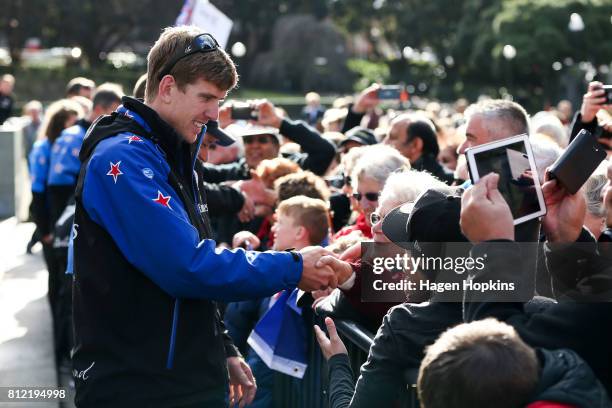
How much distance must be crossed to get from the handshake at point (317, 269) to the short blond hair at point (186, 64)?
647 millimetres

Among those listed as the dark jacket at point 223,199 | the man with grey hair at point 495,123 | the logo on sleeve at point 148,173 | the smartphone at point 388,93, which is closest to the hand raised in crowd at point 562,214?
the logo on sleeve at point 148,173

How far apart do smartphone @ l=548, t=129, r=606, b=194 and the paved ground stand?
453cm

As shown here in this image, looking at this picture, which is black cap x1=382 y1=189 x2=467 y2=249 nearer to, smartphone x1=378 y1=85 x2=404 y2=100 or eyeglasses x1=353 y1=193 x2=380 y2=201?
eyeglasses x1=353 y1=193 x2=380 y2=201

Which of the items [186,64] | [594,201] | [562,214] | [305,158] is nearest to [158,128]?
[186,64]

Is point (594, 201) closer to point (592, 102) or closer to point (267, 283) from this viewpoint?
point (592, 102)

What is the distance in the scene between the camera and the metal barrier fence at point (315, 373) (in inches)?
153

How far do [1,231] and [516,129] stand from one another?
37.4 feet

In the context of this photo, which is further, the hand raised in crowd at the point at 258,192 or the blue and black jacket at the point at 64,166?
the blue and black jacket at the point at 64,166

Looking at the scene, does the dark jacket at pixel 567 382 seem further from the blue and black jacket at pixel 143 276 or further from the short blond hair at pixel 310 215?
the short blond hair at pixel 310 215

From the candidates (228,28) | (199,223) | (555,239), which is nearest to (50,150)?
(228,28)

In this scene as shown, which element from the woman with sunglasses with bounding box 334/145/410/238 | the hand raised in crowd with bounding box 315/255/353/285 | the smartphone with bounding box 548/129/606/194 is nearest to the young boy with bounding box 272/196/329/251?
the woman with sunglasses with bounding box 334/145/410/238

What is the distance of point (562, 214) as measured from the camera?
314 centimetres

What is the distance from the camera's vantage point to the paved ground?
7523 mm

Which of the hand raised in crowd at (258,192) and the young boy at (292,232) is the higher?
the hand raised in crowd at (258,192)
